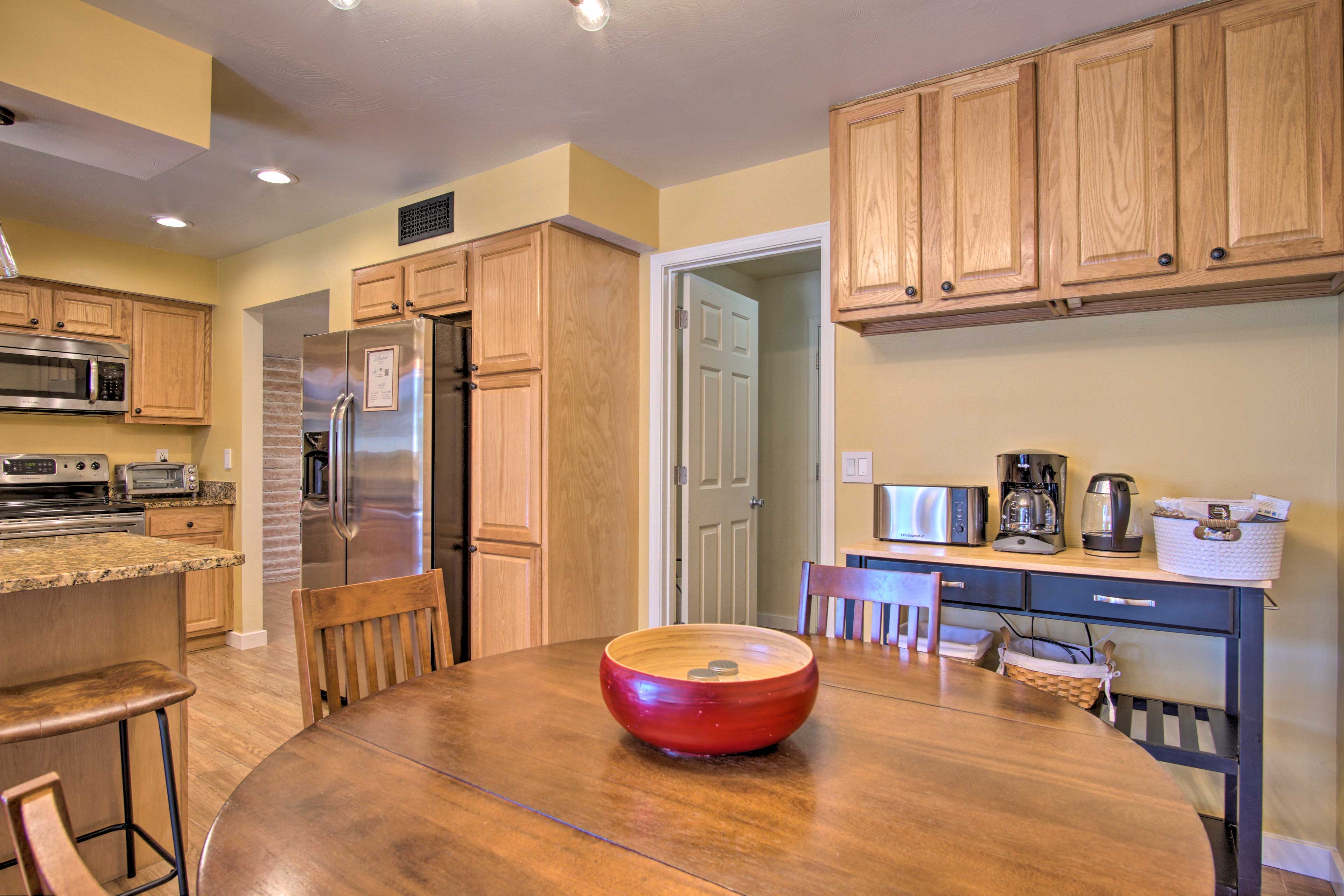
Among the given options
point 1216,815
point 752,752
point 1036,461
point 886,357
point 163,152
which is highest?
point 163,152

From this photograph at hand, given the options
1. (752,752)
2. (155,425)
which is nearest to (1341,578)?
(752,752)

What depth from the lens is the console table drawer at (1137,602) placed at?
1772 mm

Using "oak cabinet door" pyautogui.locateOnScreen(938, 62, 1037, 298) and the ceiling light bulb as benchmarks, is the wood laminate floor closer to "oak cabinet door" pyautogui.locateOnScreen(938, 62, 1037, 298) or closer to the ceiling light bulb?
the ceiling light bulb

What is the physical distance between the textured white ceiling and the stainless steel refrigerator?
0.77 m

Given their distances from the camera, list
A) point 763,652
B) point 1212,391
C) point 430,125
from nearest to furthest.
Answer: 1. point 763,652
2. point 1212,391
3. point 430,125

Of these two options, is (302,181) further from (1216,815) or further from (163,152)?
(1216,815)

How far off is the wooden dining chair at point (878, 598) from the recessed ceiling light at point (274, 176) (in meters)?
2.92

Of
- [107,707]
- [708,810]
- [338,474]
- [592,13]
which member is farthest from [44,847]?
[338,474]

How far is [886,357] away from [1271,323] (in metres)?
1.14

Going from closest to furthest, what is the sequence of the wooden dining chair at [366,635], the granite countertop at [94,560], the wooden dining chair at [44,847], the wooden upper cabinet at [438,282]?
the wooden dining chair at [44,847]
the wooden dining chair at [366,635]
the granite countertop at [94,560]
the wooden upper cabinet at [438,282]

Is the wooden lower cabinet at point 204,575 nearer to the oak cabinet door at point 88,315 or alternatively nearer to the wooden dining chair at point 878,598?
the oak cabinet door at point 88,315

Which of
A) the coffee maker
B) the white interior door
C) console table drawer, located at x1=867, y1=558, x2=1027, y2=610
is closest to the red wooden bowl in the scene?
console table drawer, located at x1=867, y1=558, x2=1027, y2=610

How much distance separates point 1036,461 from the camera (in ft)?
7.32

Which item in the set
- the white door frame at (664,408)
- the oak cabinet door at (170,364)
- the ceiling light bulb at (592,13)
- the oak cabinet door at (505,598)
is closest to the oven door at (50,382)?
the oak cabinet door at (170,364)
